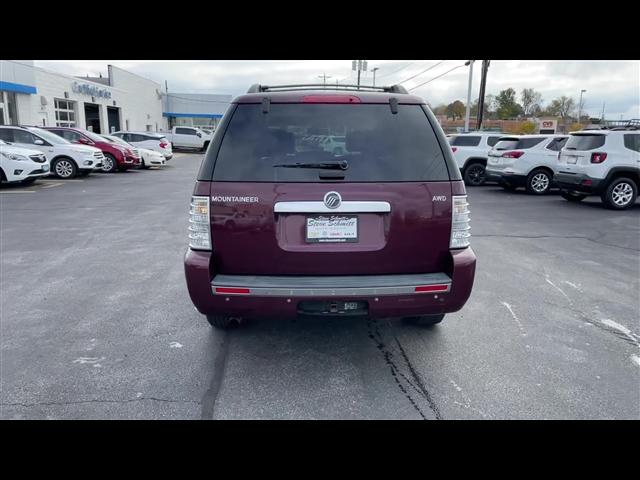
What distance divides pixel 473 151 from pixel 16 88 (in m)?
23.5

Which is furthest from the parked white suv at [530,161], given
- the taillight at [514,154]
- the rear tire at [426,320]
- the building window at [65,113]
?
the building window at [65,113]

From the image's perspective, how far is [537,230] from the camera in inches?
335

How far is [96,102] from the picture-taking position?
114 ft

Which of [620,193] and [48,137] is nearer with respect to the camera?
[620,193]

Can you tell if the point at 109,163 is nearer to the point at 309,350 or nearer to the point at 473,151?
the point at 473,151

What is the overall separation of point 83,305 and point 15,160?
11.0 metres

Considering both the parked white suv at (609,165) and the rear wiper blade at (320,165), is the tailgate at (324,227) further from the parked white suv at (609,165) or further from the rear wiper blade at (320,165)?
the parked white suv at (609,165)

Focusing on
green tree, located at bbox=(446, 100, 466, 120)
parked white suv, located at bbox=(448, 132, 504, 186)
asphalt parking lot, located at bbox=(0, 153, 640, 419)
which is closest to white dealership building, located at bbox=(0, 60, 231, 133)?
parked white suv, located at bbox=(448, 132, 504, 186)

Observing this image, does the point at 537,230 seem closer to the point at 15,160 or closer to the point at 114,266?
the point at 114,266

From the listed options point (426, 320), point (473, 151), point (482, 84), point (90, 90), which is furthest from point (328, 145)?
point (90, 90)

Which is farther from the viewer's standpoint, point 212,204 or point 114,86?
point 114,86

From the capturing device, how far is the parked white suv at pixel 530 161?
13297 mm

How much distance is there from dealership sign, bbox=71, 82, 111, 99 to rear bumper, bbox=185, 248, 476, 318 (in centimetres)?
3379
